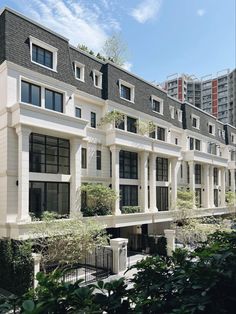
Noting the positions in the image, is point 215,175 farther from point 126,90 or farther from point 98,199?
point 98,199

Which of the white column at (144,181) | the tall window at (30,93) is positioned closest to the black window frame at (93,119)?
the white column at (144,181)

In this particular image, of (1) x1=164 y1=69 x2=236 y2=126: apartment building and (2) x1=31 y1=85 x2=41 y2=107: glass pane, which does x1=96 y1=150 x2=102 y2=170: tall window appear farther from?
(1) x1=164 y1=69 x2=236 y2=126: apartment building

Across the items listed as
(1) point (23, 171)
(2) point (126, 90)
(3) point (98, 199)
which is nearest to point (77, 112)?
(2) point (126, 90)

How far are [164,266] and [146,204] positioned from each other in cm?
1983

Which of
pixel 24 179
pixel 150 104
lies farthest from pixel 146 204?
pixel 24 179

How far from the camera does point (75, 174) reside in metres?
17.8

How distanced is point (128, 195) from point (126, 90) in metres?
8.17

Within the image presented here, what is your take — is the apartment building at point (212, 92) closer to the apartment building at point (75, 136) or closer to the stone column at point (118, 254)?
the apartment building at point (75, 136)

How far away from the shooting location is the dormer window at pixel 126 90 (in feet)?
75.4

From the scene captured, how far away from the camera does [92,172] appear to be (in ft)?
66.9

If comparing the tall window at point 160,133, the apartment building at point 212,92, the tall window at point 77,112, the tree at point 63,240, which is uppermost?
the apartment building at point 212,92

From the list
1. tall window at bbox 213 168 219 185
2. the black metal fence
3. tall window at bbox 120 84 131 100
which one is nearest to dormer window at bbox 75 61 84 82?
tall window at bbox 120 84 131 100

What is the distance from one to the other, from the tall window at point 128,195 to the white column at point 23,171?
832cm

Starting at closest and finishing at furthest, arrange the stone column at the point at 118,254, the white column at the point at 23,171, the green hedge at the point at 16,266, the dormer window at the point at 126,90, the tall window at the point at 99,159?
the green hedge at the point at 16,266, the white column at the point at 23,171, the stone column at the point at 118,254, the tall window at the point at 99,159, the dormer window at the point at 126,90
